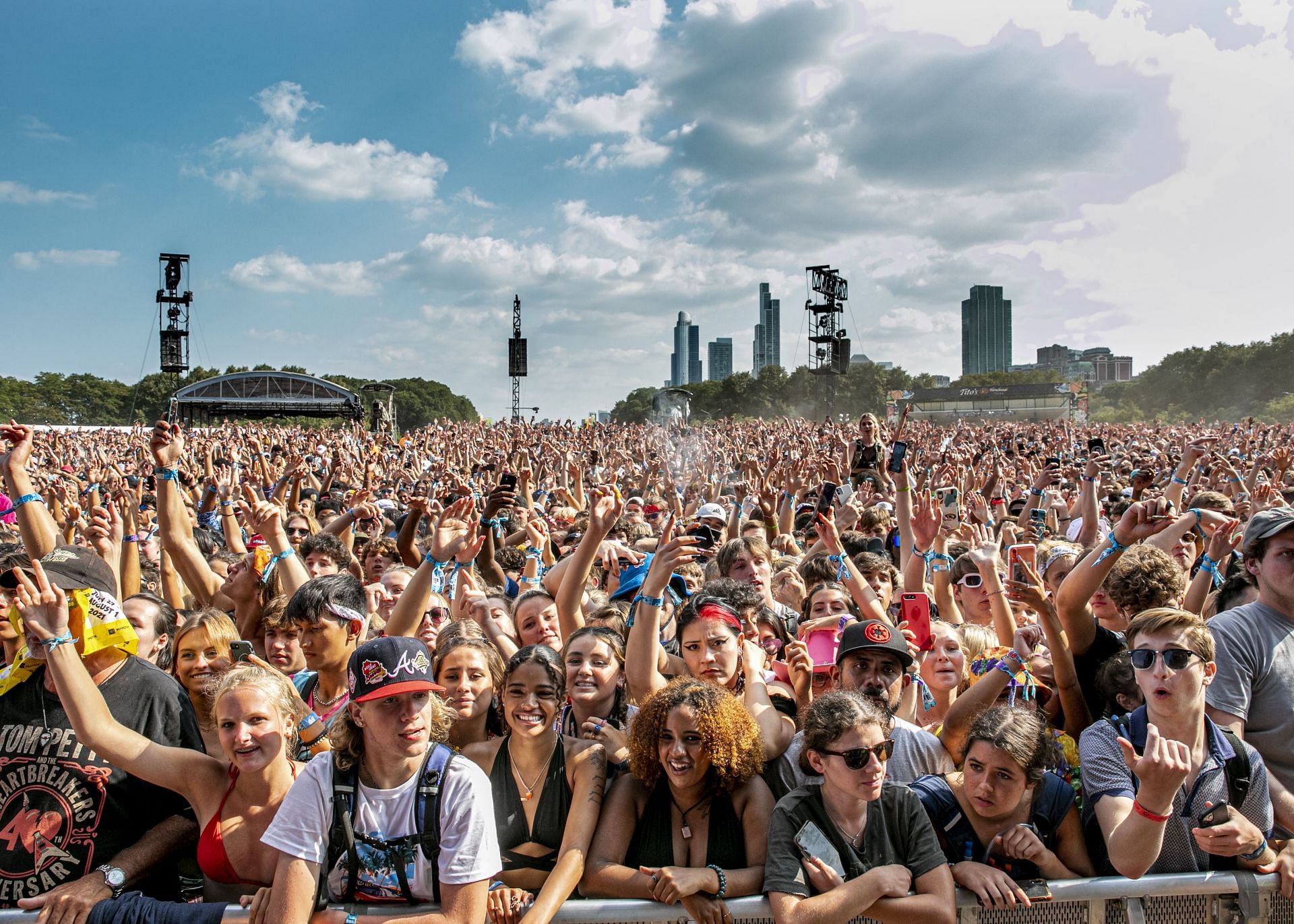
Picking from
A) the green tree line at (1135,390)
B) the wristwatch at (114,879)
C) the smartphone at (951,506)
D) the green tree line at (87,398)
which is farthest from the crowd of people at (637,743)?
the green tree line at (87,398)

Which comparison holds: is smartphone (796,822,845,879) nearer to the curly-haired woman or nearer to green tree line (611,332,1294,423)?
the curly-haired woman

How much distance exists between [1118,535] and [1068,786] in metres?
1.39

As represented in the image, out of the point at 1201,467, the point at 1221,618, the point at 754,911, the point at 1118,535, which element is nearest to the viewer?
the point at 754,911

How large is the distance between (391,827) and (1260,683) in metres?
3.02

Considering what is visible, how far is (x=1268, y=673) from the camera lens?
9.66ft

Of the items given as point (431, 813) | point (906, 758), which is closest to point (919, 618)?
point (906, 758)

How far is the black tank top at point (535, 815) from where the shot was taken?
292 centimetres

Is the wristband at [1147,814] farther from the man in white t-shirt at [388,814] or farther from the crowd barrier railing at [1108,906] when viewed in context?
the man in white t-shirt at [388,814]

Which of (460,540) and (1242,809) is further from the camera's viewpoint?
(460,540)

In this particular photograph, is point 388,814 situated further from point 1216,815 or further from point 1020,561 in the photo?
point 1020,561

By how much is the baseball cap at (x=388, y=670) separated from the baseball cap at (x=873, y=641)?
1.70 m

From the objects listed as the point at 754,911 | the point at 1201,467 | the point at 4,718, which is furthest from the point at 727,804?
the point at 1201,467

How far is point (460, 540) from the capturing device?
4.53 m

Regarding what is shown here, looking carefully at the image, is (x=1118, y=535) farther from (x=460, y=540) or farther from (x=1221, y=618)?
(x=460, y=540)
